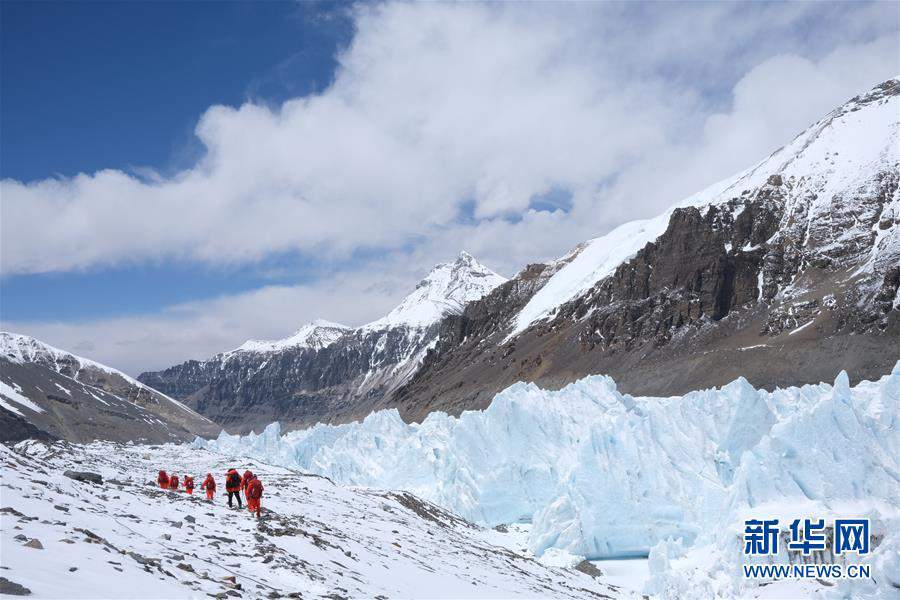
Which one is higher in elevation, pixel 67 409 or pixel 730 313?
pixel 730 313

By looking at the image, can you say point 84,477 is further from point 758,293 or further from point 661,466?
point 758,293

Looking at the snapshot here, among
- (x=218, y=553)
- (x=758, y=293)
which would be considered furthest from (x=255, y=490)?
(x=758, y=293)

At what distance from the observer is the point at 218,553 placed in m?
11.1

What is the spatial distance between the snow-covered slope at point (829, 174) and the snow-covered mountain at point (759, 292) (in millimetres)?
395

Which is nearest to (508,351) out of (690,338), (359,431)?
(690,338)

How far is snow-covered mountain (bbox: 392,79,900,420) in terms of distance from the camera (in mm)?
98581

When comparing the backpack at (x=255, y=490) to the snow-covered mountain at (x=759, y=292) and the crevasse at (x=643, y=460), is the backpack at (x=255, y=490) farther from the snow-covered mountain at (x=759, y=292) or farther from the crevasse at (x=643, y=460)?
the snow-covered mountain at (x=759, y=292)

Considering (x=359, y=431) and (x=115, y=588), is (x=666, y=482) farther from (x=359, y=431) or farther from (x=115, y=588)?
(x=359, y=431)

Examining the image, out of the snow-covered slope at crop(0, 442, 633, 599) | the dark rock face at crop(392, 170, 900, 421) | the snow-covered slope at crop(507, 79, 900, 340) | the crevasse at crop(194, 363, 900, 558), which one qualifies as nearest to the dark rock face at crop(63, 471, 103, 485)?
the snow-covered slope at crop(0, 442, 633, 599)

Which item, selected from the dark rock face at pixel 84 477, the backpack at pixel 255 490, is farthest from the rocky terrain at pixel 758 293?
the dark rock face at pixel 84 477

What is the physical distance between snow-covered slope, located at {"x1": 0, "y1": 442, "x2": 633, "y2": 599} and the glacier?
17.6 ft

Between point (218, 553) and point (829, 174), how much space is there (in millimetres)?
151831

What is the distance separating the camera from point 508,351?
164 meters

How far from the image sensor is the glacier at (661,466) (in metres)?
22.0
